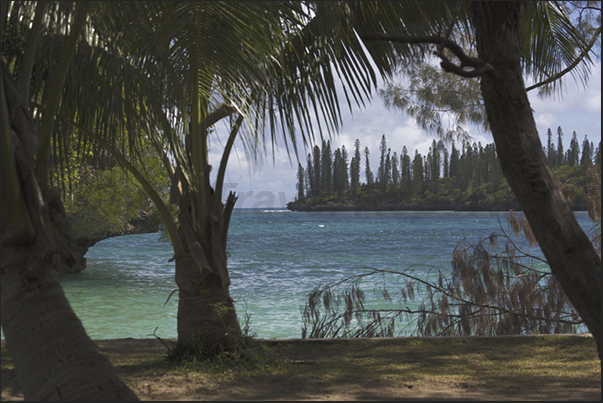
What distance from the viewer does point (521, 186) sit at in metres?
2.83

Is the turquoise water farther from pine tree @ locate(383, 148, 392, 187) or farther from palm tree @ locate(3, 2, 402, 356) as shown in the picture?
pine tree @ locate(383, 148, 392, 187)

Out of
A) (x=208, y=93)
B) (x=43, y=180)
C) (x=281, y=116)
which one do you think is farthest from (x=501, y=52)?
(x=43, y=180)

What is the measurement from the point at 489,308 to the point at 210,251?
4.19m

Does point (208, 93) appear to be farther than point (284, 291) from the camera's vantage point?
No

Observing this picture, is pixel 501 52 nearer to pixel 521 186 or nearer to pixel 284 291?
pixel 521 186

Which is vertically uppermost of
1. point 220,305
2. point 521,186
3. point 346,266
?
point 521,186

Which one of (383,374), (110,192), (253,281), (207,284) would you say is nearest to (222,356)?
(207,284)

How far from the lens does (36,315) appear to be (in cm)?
209

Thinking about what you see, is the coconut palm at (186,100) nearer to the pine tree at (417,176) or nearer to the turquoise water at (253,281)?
the turquoise water at (253,281)

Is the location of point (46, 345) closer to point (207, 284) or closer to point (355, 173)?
point (207, 284)

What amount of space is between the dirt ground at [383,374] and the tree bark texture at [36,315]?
3.46 ft

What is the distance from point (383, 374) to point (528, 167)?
2016 mm

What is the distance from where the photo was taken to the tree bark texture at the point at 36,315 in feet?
6.65

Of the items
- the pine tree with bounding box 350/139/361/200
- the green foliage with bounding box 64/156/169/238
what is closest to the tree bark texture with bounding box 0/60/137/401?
the green foliage with bounding box 64/156/169/238
